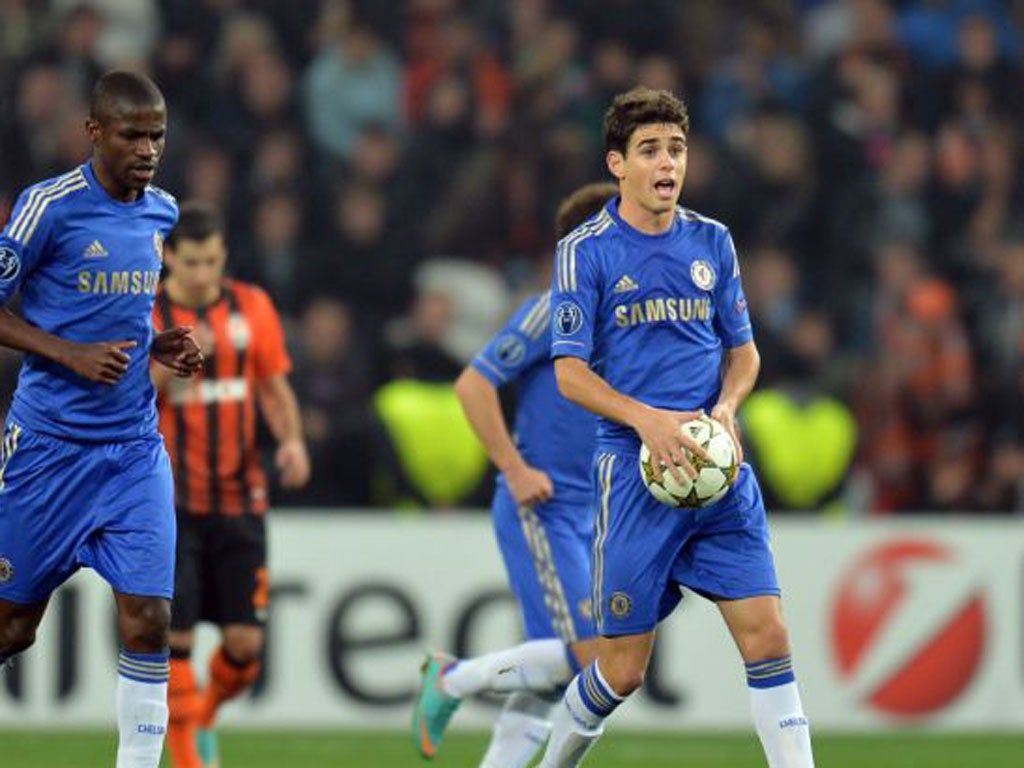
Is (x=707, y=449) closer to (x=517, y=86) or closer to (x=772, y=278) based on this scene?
(x=772, y=278)

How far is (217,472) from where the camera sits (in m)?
9.78

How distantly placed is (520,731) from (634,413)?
206 cm

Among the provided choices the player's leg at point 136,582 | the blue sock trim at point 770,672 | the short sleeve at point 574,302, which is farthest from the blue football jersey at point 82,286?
the blue sock trim at point 770,672

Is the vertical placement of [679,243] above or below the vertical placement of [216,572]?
above

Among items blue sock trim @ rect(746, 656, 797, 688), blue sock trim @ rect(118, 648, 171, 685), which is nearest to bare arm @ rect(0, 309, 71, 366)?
blue sock trim @ rect(118, 648, 171, 685)

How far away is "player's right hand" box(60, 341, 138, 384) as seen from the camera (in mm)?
7406

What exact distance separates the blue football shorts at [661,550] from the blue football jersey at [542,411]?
1.25m

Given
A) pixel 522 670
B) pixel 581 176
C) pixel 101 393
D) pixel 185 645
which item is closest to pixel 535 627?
pixel 522 670

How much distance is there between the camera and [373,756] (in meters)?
11.3

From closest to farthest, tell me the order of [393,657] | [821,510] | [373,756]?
1. [373,756]
2. [393,657]
3. [821,510]

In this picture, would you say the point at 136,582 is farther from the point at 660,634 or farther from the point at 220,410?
the point at 660,634

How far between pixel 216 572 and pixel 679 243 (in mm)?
2977

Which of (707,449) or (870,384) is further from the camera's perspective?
(870,384)

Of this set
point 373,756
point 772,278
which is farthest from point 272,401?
point 772,278
